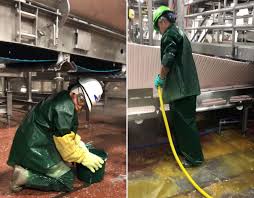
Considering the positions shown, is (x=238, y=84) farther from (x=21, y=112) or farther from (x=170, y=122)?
(x=21, y=112)

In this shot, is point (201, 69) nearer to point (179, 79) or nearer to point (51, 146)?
point (179, 79)

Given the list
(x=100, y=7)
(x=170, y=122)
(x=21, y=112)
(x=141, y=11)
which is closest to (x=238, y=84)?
(x=170, y=122)

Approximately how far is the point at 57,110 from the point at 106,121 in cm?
188

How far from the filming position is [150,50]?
6.21ft

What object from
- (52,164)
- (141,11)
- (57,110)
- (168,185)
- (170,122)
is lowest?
(168,185)

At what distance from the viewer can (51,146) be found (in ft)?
5.31

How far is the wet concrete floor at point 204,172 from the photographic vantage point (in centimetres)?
166

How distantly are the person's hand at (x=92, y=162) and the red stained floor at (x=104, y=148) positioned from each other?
0.13 metres

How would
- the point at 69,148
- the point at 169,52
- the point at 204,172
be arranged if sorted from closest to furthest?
the point at 69,148 → the point at 169,52 → the point at 204,172

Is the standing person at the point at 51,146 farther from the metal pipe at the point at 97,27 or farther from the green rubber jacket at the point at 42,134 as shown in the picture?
the metal pipe at the point at 97,27

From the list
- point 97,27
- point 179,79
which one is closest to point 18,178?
point 179,79

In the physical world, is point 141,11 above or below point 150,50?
above

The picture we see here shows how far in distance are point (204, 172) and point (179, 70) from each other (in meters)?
0.78

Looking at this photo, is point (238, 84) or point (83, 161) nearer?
point (83, 161)
